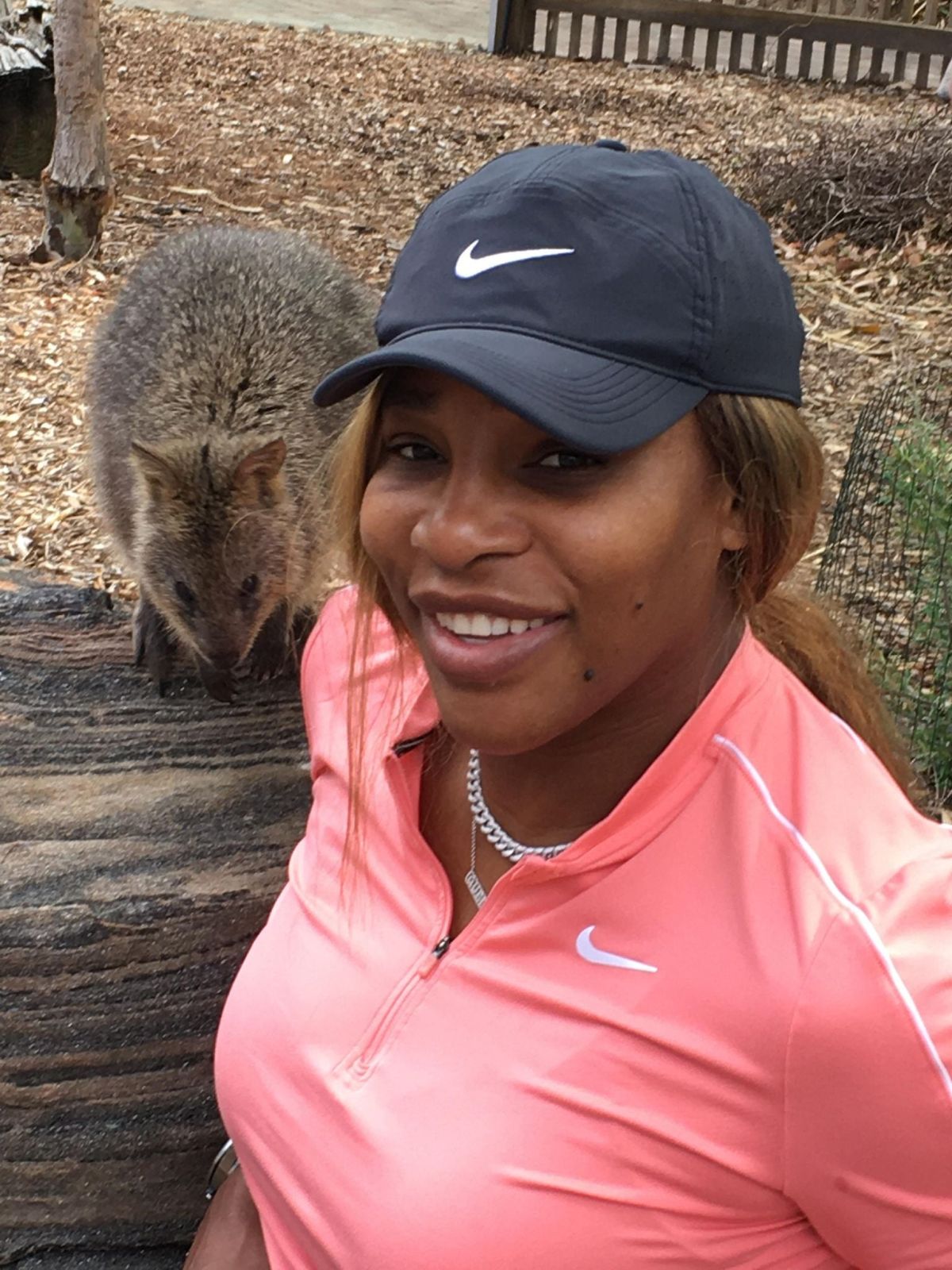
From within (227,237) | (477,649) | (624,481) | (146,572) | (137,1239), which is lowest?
(137,1239)

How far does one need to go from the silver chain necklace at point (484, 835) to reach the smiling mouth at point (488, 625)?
32 cm

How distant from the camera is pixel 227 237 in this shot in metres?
5.41

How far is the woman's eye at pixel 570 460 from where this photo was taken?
1486mm

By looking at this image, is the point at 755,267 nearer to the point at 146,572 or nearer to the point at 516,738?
the point at 516,738

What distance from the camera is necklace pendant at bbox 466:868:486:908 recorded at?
6.10 ft

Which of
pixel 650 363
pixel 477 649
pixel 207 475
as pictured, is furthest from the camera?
pixel 207 475

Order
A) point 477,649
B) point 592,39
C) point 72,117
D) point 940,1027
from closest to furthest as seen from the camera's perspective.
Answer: point 940,1027, point 477,649, point 72,117, point 592,39

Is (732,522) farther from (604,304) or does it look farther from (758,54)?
(758,54)

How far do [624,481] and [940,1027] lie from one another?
0.64 metres

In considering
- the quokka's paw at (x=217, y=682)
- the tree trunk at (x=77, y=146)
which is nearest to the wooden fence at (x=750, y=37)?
the tree trunk at (x=77, y=146)

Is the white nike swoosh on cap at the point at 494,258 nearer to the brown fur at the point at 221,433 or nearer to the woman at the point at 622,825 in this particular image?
the woman at the point at 622,825

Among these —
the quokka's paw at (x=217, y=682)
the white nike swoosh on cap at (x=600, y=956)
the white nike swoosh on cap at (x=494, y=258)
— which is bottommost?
the quokka's paw at (x=217, y=682)

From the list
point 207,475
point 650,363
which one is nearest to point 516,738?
point 650,363

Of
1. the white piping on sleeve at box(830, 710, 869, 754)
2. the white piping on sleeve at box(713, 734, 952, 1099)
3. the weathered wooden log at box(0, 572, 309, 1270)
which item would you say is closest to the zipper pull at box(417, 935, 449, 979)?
the white piping on sleeve at box(713, 734, 952, 1099)
